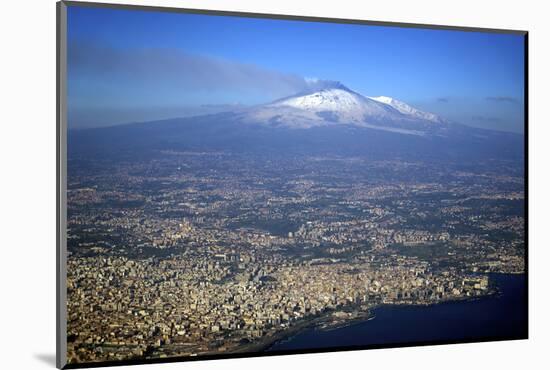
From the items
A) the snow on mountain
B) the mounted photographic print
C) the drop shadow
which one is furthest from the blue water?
the drop shadow

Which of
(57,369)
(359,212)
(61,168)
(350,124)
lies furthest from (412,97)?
(57,369)

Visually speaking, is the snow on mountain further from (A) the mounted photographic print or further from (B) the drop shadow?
(B) the drop shadow

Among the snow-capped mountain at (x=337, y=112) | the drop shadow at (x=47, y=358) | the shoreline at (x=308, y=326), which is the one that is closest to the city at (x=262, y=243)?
the shoreline at (x=308, y=326)

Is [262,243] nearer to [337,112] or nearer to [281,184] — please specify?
[281,184]

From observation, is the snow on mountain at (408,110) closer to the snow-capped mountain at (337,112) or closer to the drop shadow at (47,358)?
the snow-capped mountain at (337,112)

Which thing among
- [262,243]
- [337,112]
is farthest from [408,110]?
[262,243]

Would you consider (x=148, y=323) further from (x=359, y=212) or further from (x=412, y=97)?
(x=412, y=97)
